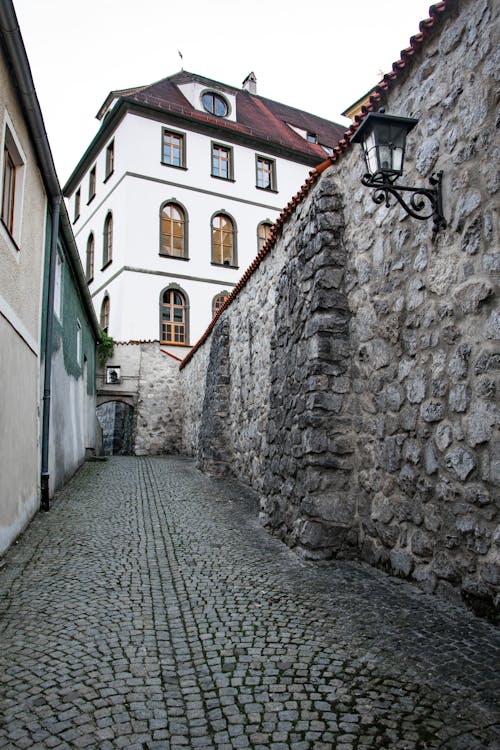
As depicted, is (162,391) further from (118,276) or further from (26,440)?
(26,440)

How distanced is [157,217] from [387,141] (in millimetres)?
18104

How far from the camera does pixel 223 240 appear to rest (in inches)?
873

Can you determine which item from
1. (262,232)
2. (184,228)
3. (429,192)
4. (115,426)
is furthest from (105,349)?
(429,192)

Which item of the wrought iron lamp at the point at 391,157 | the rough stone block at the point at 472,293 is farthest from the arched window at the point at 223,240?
the rough stone block at the point at 472,293

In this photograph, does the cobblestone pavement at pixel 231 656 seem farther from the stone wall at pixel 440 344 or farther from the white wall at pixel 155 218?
the white wall at pixel 155 218

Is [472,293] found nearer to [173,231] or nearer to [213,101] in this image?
[173,231]

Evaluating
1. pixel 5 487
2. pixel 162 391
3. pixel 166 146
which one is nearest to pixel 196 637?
pixel 5 487

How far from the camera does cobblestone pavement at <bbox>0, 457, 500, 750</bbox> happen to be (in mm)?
2086

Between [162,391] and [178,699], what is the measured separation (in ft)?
50.9

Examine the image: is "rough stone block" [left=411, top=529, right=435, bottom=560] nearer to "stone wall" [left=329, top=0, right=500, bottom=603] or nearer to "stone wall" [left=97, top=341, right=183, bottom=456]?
"stone wall" [left=329, top=0, right=500, bottom=603]

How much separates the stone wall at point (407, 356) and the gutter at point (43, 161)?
2853 millimetres

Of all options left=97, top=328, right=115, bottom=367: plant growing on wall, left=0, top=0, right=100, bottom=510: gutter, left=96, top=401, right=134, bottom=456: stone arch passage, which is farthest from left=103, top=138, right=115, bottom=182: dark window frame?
left=0, top=0, right=100, bottom=510: gutter

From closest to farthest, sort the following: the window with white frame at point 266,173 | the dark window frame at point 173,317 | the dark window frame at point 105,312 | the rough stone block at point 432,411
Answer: the rough stone block at point 432,411, the dark window frame at point 173,317, the dark window frame at point 105,312, the window with white frame at point 266,173

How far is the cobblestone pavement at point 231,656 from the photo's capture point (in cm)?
209
